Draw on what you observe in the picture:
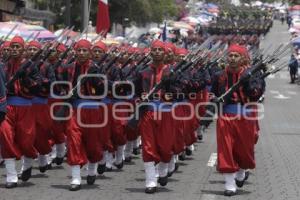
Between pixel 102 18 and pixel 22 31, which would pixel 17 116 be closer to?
pixel 22 31

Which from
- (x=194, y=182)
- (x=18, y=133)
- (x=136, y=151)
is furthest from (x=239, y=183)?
(x=136, y=151)

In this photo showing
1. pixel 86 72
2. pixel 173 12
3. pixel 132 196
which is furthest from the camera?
pixel 173 12

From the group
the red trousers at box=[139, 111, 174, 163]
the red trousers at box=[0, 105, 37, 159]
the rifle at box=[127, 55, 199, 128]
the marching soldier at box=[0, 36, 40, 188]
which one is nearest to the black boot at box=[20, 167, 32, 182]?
the marching soldier at box=[0, 36, 40, 188]

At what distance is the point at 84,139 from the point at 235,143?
2.01 metres

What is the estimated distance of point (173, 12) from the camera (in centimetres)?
6756

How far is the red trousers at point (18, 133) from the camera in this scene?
1155 cm

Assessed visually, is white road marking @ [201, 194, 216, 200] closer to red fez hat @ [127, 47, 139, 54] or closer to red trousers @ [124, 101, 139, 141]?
red trousers @ [124, 101, 139, 141]

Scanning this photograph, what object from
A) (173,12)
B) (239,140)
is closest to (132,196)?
(239,140)

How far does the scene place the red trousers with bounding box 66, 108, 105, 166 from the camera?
37.9 ft

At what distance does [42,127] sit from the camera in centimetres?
1276

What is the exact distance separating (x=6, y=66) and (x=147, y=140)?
2.17m

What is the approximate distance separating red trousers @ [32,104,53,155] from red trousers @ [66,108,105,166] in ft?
3.21

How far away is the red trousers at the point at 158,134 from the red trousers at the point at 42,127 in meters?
1.72

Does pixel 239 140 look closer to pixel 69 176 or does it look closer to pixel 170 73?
pixel 170 73
